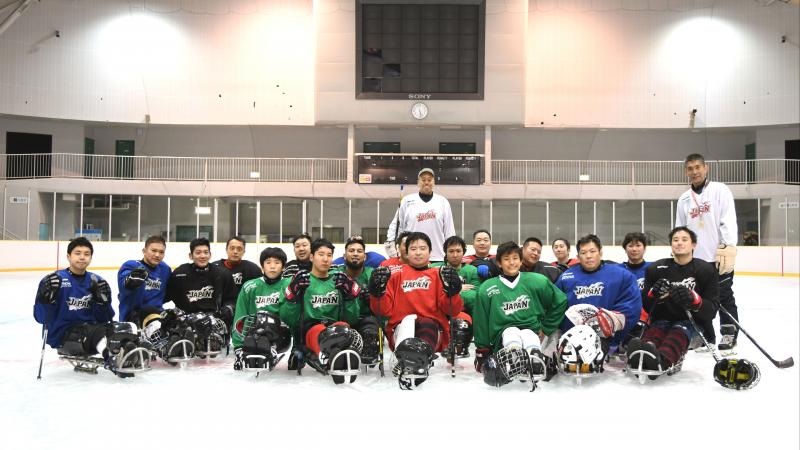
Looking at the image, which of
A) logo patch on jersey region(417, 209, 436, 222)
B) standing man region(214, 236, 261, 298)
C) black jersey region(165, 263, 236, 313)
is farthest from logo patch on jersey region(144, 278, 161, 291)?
logo patch on jersey region(417, 209, 436, 222)

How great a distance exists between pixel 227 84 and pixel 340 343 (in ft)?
63.4

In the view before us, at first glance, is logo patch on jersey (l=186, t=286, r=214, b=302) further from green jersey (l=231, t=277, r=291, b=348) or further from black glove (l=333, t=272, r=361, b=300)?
black glove (l=333, t=272, r=361, b=300)

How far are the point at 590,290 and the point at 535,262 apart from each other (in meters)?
1.09

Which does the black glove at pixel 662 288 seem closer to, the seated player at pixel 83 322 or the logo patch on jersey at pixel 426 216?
the logo patch on jersey at pixel 426 216

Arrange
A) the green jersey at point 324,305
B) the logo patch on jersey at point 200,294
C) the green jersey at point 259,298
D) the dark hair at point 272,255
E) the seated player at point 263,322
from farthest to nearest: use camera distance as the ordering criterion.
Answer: the logo patch on jersey at point 200,294
the dark hair at point 272,255
the green jersey at point 259,298
the green jersey at point 324,305
the seated player at point 263,322

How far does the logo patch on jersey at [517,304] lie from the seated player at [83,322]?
2.43 m

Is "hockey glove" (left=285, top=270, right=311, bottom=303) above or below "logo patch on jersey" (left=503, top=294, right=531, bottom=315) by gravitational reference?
above

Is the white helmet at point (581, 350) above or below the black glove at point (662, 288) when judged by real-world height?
below

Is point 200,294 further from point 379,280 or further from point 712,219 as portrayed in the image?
point 712,219

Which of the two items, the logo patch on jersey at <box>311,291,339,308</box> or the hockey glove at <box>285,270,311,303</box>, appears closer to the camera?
the hockey glove at <box>285,270,311,303</box>

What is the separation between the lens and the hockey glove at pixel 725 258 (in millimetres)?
5188

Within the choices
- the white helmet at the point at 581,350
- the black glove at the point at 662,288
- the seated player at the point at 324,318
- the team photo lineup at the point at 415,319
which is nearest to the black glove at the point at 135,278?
the team photo lineup at the point at 415,319

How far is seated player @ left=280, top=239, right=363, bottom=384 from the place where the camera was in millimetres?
4074

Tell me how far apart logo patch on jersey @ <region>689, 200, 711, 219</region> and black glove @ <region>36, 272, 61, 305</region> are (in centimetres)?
507
